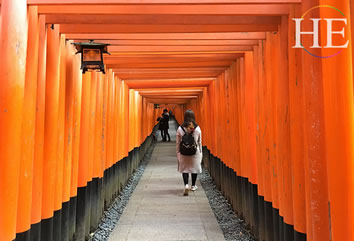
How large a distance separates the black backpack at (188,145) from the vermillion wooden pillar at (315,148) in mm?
3702

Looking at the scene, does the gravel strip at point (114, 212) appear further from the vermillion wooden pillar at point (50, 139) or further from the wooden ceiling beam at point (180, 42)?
the wooden ceiling beam at point (180, 42)

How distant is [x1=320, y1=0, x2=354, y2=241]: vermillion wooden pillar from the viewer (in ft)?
5.29

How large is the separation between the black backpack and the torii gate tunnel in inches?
56.7

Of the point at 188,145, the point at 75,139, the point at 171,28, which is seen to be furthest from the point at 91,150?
the point at 188,145

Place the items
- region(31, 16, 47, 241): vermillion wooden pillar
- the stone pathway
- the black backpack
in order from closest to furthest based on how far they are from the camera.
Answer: region(31, 16, 47, 241): vermillion wooden pillar
the stone pathway
the black backpack

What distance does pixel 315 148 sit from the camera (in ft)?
6.61

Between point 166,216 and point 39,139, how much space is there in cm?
298

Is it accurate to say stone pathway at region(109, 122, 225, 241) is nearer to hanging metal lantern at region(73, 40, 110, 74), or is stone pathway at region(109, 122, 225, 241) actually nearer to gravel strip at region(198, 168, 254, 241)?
gravel strip at region(198, 168, 254, 241)

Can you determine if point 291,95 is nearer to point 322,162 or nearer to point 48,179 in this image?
point 322,162

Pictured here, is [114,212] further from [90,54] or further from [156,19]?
[156,19]

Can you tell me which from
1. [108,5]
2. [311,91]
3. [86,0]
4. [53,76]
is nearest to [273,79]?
[311,91]

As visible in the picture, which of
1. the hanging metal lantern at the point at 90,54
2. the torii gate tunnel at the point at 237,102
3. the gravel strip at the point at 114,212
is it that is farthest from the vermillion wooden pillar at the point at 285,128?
the gravel strip at the point at 114,212

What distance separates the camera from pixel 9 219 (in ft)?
6.59

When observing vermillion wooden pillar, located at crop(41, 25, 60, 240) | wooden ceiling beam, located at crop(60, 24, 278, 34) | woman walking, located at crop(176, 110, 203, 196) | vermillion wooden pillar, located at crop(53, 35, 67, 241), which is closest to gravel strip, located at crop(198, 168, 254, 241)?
woman walking, located at crop(176, 110, 203, 196)
